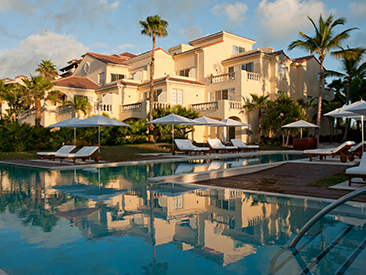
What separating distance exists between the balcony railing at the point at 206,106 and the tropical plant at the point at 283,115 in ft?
17.9

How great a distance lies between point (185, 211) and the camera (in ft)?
20.6

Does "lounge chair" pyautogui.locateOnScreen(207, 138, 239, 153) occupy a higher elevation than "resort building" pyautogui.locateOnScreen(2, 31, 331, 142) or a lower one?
lower

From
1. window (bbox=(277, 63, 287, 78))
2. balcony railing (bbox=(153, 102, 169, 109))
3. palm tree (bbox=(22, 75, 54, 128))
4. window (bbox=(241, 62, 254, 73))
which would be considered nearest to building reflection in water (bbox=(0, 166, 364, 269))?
balcony railing (bbox=(153, 102, 169, 109))

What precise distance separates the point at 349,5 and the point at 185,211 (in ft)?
60.8

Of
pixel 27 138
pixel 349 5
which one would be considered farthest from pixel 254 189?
pixel 27 138

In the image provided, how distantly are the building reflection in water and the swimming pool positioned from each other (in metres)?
0.02

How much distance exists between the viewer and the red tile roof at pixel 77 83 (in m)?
35.1

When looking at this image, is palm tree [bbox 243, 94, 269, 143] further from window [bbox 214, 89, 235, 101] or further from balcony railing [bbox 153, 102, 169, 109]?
balcony railing [bbox 153, 102, 169, 109]

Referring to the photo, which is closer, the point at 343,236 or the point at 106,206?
the point at 343,236

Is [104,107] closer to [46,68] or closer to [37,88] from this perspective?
[37,88]

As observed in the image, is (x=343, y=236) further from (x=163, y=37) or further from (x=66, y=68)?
(x=66, y=68)

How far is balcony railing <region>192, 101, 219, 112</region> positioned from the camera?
30420 mm

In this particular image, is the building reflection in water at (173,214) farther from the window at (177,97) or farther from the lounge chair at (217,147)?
the window at (177,97)

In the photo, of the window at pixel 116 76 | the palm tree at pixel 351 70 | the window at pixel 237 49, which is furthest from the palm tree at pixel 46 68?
the palm tree at pixel 351 70
